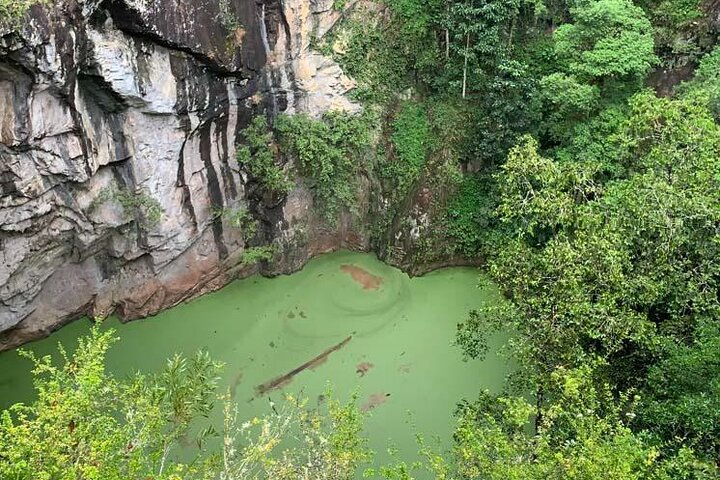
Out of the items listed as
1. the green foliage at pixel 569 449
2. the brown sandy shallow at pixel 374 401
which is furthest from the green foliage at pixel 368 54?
the green foliage at pixel 569 449

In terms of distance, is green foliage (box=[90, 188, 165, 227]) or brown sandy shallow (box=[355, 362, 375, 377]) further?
brown sandy shallow (box=[355, 362, 375, 377])

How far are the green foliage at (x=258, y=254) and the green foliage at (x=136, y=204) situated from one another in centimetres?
188

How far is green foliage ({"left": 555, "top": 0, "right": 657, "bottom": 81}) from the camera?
31.8 ft

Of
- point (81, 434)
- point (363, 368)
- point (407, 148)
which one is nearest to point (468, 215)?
point (407, 148)

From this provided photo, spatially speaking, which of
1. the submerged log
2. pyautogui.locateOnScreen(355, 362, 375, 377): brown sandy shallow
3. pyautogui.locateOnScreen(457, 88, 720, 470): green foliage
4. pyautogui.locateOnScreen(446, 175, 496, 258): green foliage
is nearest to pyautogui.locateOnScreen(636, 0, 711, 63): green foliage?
pyautogui.locateOnScreen(457, 88, 720, 470): green foliage

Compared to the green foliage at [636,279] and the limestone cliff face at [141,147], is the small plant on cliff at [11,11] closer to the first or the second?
the limestone cliff face at [141,147]

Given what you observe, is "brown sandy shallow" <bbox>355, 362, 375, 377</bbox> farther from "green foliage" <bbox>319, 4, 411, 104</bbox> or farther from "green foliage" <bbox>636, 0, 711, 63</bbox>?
"green foliage" <bbox>636, 0, 711, 63</bbox>

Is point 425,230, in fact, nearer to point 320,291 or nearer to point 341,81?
point 320,291

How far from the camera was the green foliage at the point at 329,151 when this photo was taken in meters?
11.4

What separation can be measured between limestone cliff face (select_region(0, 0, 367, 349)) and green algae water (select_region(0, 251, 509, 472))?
1.77 feet

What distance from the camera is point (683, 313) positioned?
7.53m

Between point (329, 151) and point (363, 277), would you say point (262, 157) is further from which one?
point (363, 277)

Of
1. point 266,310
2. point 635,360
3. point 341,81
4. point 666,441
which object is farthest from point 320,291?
point 666,441

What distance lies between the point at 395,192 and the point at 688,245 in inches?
236
